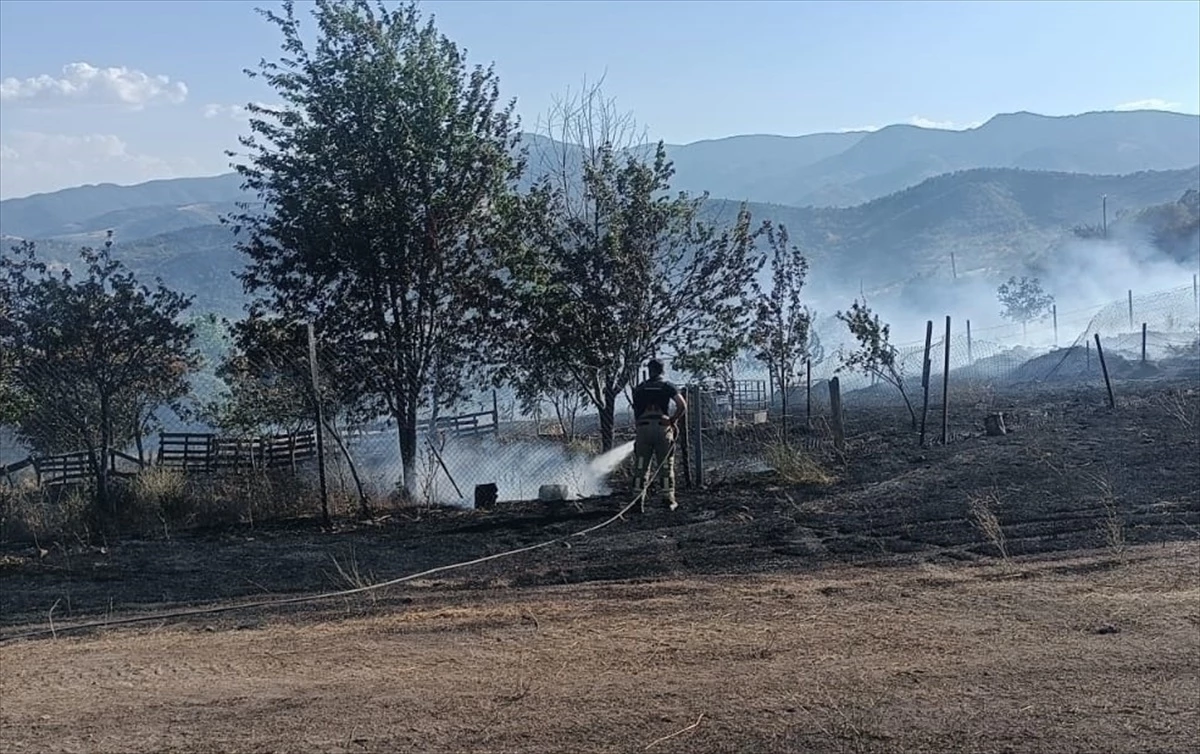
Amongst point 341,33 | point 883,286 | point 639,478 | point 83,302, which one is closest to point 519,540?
point 639,478

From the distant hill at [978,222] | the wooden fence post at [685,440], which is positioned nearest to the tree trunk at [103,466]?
Result: the wooden fence post at [685,440]

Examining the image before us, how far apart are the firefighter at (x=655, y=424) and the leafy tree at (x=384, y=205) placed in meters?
3.59

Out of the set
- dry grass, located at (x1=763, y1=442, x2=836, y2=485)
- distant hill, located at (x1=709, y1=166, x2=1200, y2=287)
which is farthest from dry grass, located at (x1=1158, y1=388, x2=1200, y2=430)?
distant hill, located at (x1=709, y1=166, x2=1200, y2=287)

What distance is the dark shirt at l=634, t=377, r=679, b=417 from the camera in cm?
1347

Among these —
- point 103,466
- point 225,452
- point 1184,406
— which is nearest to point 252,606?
point 103,466

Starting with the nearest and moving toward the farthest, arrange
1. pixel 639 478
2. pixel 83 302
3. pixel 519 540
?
pixel 519 540 < pixel 639 478 < pixel 83 302

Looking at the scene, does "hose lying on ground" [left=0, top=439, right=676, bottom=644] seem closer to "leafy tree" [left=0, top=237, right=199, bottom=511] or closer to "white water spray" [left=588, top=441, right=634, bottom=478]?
"white water spray" [left=588, top=441, right=634, bottom=478]

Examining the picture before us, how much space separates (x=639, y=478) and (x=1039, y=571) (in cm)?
593

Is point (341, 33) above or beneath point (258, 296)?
above

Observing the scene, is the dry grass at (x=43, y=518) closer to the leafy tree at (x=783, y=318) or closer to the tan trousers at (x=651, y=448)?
the tan trousers at (x=651, y=448)

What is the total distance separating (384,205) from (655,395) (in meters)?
4.78

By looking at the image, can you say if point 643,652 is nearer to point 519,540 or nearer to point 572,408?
point 519,540

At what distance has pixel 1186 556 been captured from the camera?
8508mm

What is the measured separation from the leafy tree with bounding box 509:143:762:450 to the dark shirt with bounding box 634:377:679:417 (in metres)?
3.65
